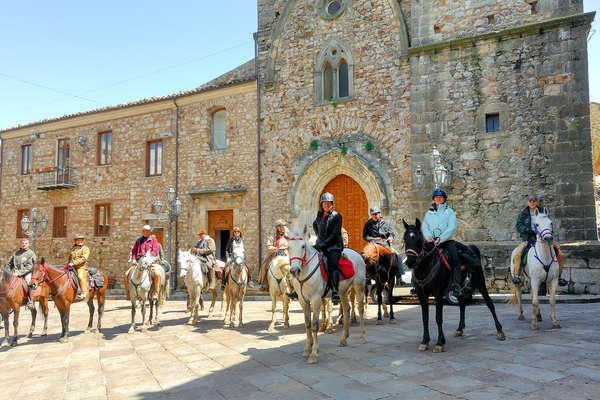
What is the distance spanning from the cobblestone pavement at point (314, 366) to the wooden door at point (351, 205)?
6.49m

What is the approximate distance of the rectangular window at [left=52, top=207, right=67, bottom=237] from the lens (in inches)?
840

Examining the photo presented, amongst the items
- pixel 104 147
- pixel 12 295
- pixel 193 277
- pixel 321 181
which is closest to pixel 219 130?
pixel 321 181

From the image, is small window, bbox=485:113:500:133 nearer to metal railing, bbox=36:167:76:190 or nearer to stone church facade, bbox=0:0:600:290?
stone church facade, bbox=0:0:600:290

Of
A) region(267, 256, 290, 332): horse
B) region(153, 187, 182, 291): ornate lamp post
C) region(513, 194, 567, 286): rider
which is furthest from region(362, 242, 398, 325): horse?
region(153, 187, 182, 291): ornate lamp post

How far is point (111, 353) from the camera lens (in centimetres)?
682

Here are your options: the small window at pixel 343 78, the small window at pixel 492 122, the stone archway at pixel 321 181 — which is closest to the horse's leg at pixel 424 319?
the stone archway at pixel 321 181

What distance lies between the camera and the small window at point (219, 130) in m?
18.1

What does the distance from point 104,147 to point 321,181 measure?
38.1 ft

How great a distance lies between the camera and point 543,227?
275 inches

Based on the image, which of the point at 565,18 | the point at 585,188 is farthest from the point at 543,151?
the point at 565,18

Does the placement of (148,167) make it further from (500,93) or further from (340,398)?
(340,398)

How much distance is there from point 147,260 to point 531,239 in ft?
23.7

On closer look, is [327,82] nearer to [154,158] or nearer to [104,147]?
[154,158]

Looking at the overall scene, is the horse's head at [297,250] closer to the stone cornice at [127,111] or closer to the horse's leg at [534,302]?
the horse's leg at [534,302]
